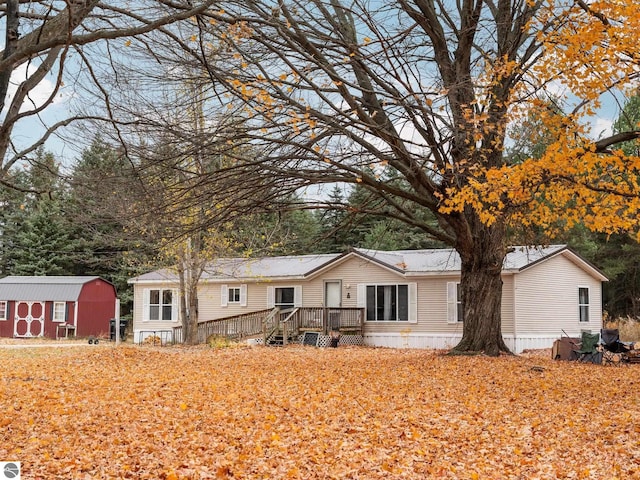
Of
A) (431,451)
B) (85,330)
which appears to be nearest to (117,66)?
(431,451)

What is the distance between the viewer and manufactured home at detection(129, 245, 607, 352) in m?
23.8

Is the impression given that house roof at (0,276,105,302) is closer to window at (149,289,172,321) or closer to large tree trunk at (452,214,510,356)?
window at (149,289,172,321)

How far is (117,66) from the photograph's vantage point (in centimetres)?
1089

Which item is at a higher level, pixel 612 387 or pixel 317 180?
pixel 317 180

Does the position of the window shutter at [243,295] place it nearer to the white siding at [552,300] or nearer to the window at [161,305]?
the window at [161,305]

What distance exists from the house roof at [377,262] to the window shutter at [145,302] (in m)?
0.61

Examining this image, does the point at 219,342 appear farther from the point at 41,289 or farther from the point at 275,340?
the point at 41,289

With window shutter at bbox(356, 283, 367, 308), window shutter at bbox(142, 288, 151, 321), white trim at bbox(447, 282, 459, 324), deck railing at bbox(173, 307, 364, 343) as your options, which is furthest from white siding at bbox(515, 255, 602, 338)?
window shutter at bbox(142, 288, 151, 321)

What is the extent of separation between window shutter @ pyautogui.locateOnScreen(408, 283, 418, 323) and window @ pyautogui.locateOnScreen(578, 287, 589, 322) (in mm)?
6586

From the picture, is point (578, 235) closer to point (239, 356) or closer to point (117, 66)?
point (239, 356)

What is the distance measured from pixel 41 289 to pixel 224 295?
33.3 ft

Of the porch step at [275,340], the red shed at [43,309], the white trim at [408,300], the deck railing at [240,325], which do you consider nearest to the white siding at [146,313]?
the red shed at [43,309]

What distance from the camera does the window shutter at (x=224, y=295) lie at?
96.9 ft

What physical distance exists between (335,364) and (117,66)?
8.35 m
